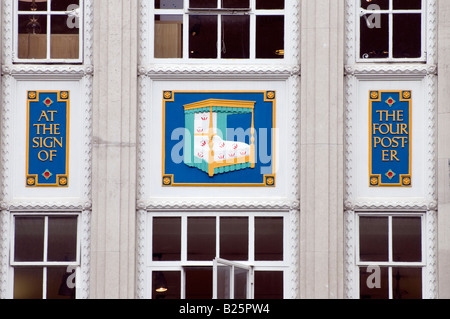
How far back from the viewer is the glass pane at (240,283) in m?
19.0

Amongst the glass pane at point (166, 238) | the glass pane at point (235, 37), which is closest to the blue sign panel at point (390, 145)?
the glass pane at point (235, 37)

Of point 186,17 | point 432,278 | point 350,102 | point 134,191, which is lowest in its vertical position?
point 432,278

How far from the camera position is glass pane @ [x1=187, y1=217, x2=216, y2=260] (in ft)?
63.9

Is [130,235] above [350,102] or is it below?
below

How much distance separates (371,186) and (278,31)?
299 centimetres

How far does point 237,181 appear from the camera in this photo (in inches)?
774

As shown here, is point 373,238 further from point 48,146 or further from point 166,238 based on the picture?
point 48,146

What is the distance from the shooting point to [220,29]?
20.0m

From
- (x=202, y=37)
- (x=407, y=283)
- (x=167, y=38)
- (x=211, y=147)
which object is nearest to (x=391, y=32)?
(x=202, y=37)

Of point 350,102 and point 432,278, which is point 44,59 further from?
point 432,278

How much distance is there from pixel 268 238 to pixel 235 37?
339cm

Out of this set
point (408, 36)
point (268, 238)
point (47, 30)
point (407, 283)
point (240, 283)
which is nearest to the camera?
point (240, 283)

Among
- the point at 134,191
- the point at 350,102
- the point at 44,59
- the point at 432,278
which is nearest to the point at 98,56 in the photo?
the point at 44,59

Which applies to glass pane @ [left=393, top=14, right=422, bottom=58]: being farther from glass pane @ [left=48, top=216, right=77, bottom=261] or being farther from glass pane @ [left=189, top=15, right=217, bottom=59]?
glass pane @ [left=48, top=216, right=77, bottom=261]
